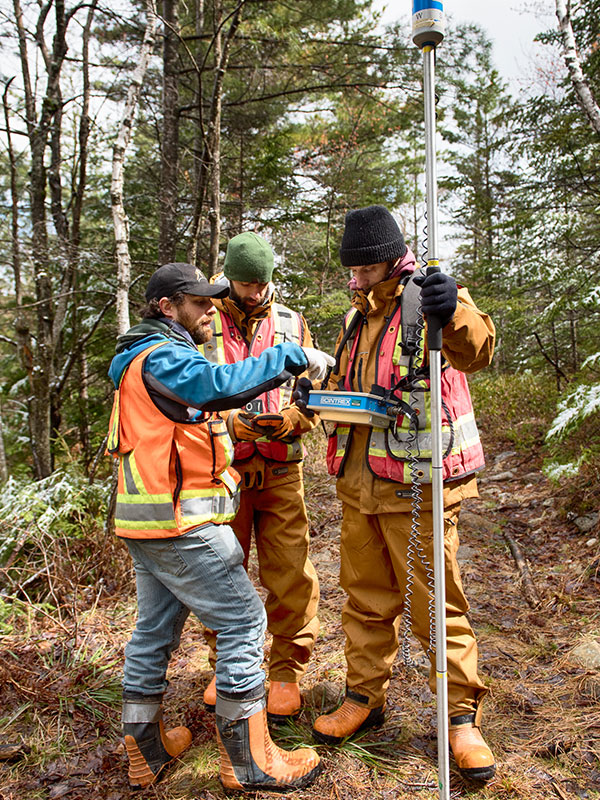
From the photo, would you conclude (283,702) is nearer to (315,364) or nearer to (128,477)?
(128,477)

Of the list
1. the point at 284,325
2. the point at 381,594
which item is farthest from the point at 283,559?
the point at 284,325

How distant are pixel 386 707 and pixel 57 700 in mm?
1978

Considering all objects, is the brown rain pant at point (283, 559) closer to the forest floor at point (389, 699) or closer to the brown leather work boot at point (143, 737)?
the forest floor at point (389, 699)

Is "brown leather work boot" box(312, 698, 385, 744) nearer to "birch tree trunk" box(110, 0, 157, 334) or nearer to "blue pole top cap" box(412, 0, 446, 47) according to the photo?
"blue pole top cap" box(412, 0, 446, 47)

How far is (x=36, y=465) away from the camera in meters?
6.55

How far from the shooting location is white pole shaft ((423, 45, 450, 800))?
192 centimetres

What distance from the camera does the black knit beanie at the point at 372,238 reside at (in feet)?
8.60

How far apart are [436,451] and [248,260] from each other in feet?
5.03

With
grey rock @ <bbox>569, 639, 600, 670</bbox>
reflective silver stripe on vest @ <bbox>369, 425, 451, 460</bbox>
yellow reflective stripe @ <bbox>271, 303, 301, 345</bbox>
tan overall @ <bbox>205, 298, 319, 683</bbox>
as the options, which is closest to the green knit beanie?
tan overall @ <bbox>205, 298, 319, 683</bbox>

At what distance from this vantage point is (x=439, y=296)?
2.00 m

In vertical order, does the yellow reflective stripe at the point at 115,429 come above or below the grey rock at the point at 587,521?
above

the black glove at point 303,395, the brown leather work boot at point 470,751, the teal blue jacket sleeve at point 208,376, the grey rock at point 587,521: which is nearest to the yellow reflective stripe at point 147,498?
the teal blue jacket sleeve at point 208,376

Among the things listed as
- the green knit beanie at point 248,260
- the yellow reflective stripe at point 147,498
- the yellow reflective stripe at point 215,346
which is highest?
the green knit beanie at point 248,260

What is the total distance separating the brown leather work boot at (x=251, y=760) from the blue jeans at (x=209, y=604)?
6.8 inches
